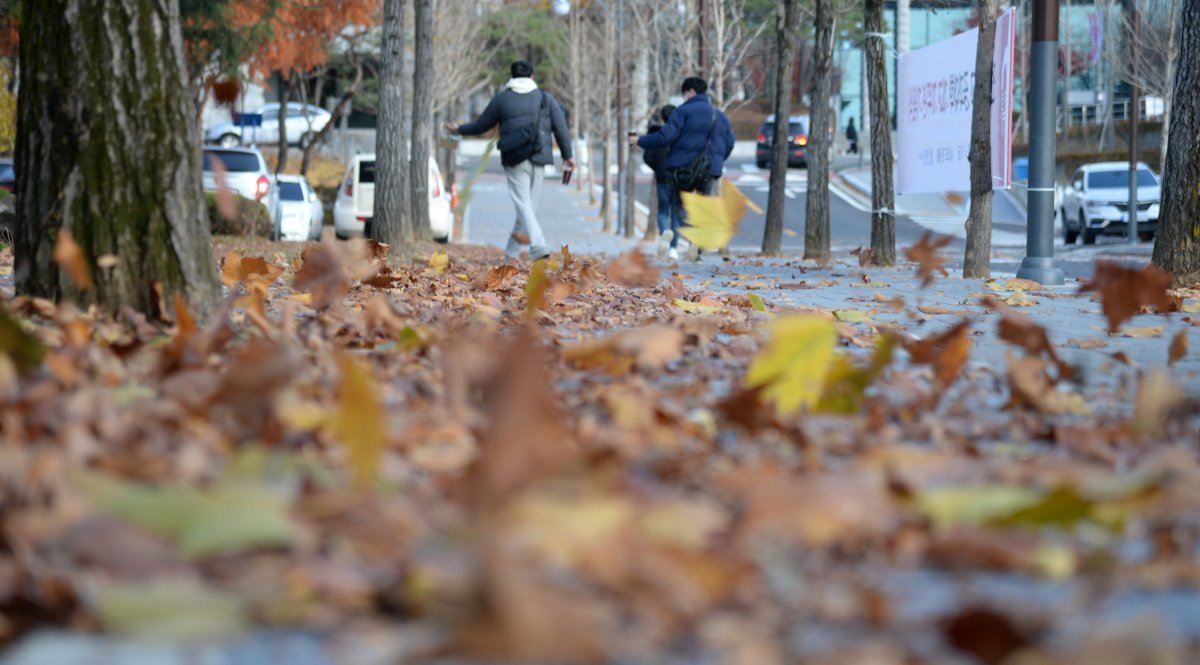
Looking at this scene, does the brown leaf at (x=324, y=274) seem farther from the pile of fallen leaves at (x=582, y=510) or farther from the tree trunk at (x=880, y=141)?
the tree trunk at (x=880, y=141)

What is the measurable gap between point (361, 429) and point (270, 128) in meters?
55.3

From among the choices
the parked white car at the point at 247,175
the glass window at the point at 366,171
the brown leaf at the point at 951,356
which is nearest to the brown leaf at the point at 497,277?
the brown leaf at the point at 951,356

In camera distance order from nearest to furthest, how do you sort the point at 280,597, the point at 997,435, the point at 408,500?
the point at 280,597, the point at 408,500, the point at 997,435

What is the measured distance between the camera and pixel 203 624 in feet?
6.91

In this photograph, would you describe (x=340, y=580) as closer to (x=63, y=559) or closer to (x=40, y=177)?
(x=63, y=559)

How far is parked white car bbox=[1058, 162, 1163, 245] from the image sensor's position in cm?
3198

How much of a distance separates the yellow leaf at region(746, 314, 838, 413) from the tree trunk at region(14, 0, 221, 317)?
235cm

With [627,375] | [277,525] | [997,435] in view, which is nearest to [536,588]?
[277,525]

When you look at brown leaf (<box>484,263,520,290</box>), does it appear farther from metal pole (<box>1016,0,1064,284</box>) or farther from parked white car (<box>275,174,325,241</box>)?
parked white car (<box>275,174,325,241</box>)

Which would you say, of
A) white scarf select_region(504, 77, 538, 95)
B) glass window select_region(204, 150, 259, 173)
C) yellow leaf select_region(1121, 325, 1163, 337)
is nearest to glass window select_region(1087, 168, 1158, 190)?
glass window select_region(204, 150, 259, 173)

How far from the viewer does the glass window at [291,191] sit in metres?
29.4

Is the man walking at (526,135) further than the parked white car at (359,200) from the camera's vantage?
No

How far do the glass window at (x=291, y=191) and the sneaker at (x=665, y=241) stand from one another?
14046 millimetres

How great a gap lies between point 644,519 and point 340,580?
20.1 inches
